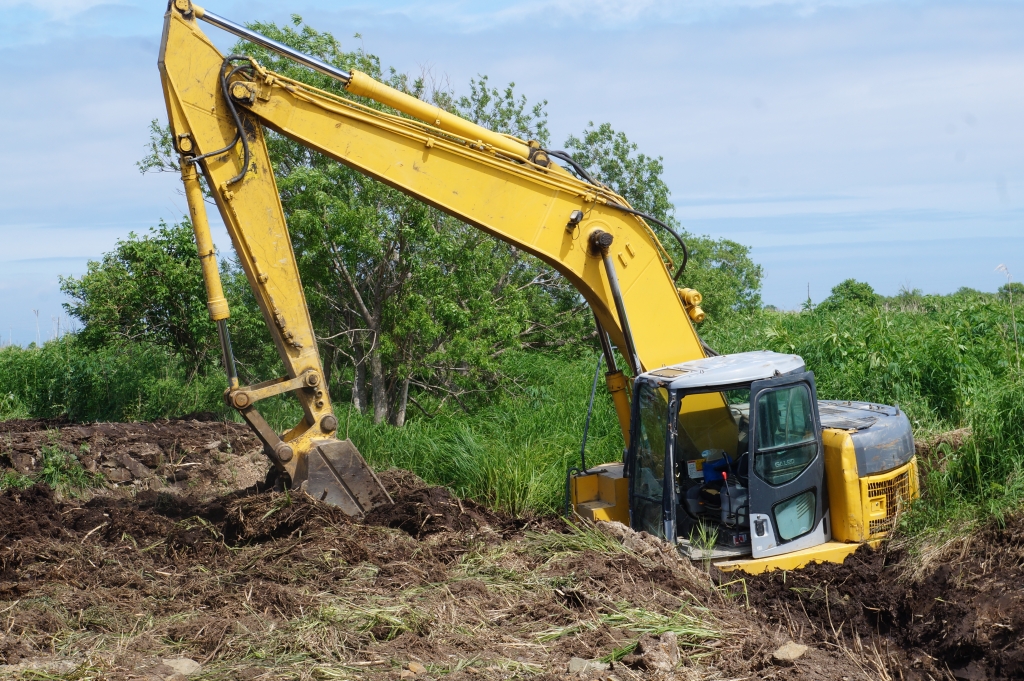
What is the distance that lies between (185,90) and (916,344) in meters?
9.00

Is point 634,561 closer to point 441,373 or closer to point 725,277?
point 441,373

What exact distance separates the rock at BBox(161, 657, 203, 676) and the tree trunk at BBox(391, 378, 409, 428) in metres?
6.43

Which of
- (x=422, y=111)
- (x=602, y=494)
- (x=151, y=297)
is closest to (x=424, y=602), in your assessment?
(x=602, y=494)

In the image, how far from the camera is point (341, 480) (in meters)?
7.21

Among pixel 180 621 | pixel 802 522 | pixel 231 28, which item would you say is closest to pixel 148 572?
pixel 180 621

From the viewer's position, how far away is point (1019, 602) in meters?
5.56

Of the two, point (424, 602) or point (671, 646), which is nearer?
point (671, 646)

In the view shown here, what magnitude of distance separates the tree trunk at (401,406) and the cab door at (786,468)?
18.9 feet

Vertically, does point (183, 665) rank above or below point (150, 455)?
below

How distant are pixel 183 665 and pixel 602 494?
144 inches

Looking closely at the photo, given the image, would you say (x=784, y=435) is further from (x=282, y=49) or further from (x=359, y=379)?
(x=359, y=379)

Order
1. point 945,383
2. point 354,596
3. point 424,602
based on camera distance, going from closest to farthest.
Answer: point 424,602 → point 354,596 → point 945,383

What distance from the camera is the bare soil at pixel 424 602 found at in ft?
16.5

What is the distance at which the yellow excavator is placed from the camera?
6.53 metres
